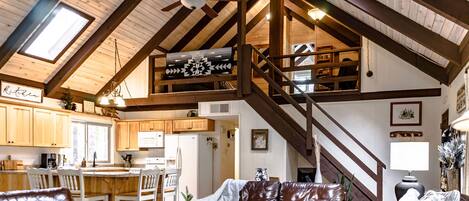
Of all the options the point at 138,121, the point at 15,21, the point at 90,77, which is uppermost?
the point at 15,21

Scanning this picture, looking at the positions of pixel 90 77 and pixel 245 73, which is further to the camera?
pixel 90 77

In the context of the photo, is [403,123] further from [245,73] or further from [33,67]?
[33,67]

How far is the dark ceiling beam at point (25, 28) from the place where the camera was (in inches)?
269

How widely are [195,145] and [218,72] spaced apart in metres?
1.61

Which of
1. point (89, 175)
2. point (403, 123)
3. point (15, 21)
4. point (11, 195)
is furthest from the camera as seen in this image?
point (403, 123)

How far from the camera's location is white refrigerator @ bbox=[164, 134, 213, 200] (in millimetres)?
8992

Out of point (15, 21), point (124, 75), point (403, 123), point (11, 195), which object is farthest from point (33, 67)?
point (403, 123)

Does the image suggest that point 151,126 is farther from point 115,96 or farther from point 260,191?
point 260,191

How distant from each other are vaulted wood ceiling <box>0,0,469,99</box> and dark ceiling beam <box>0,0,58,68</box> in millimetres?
66

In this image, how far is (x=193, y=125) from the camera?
9305 millimetres

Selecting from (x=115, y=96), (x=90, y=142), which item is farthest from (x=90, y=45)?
(x=90, y=142)

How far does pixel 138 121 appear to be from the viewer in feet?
32.3

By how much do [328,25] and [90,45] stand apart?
5026 millimetres

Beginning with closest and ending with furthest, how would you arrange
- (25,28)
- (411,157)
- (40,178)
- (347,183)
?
1. (411,157)
2. (40,178)
3. (25,28)
4. (347,183)
